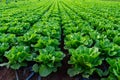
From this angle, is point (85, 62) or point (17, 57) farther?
point (17, 57)

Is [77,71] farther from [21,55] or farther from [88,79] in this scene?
[21,55]

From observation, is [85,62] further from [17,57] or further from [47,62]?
[17,57]

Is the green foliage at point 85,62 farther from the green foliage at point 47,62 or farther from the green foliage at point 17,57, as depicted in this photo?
the green foliage at point 17,57

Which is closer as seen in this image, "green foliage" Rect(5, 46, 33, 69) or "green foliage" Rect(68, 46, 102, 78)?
"green foliage" Rect(68, 46, 102, 78)

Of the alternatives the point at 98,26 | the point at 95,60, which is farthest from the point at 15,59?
the point at 98,26

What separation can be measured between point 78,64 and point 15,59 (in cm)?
115

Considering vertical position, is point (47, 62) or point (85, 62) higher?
point (85, 62)

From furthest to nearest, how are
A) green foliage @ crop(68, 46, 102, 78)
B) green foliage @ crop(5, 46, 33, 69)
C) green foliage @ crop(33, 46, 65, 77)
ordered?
green foliage @ crop(5, 46, 33, 69) → green foliage @ crop(33, 46, 65, 77) → green foliage @ crop(68, 46, 102, 78)

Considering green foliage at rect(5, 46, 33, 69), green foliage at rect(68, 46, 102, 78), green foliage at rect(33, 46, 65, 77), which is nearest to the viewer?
green foliage at rect(68, 46, 102, 78)

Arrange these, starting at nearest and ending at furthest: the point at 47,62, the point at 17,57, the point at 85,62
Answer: the point at 85,62 < the point at 47,62 < the point at 17,57

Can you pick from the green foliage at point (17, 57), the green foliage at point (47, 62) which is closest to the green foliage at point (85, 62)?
the green foliage at point (47, 62)

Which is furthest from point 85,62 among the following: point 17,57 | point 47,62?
point 17,57

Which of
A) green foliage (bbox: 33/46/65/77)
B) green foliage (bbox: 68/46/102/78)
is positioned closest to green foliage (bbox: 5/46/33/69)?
green foliage (bbox: 33/46/65/77)

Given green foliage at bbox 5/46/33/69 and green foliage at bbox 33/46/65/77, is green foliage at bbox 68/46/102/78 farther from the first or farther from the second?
green foliage at bbox 5/46/33/69
